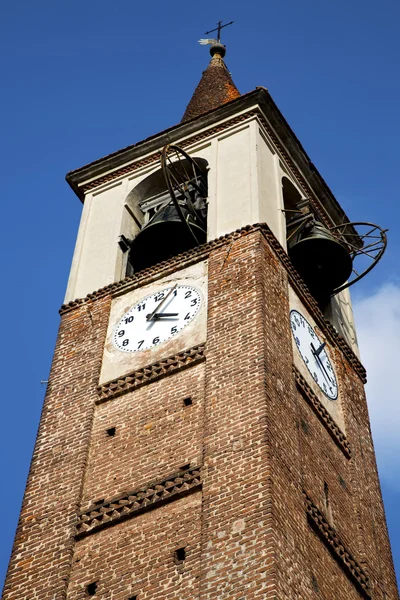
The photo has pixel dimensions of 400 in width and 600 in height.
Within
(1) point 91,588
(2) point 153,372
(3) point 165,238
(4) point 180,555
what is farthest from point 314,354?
(1) point 91,588

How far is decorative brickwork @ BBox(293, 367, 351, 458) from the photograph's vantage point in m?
21.9

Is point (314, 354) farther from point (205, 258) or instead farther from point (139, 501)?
point (139, 501)

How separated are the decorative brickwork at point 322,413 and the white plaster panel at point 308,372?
237 mm

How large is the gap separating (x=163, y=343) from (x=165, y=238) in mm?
3819

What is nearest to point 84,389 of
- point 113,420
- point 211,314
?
point 113,420

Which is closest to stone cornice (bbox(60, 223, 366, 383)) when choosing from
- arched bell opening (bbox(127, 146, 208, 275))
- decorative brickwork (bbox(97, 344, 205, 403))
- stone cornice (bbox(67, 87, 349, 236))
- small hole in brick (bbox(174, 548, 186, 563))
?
arched bell opening (bbox(127, 146, 208, 275))

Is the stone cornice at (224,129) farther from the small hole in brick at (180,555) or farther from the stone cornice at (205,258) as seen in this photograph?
the small hole in brick at (180,555)

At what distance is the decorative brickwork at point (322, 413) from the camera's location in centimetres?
2186

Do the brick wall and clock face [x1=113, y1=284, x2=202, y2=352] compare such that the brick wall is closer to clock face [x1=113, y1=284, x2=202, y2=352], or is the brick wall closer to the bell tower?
the bell tower

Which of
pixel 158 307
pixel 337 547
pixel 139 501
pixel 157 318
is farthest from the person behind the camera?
pixel 158 307

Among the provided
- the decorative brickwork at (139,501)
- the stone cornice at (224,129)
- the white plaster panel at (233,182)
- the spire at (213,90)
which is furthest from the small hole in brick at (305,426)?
the spire at (213,90)

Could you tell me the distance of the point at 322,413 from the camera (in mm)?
22281

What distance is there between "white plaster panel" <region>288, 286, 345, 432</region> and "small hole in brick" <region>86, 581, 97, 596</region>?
555 centimetres

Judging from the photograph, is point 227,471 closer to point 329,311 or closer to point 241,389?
point 241,389
